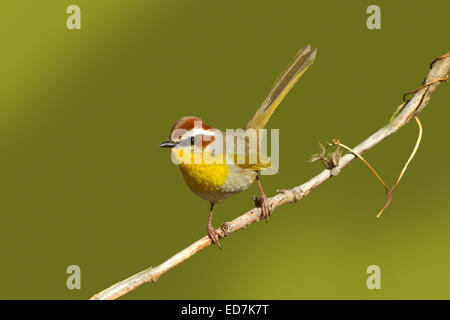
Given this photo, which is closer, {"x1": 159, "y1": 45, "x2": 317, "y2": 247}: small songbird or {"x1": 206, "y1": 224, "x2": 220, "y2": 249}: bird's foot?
{"x1": 159, "y1": 45, "x2": 317, "y2": 247}: small songbird

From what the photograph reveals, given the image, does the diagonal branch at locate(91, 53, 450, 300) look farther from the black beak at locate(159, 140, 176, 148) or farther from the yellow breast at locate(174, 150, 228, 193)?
the black beak at locate(159, 140, 176, 148)

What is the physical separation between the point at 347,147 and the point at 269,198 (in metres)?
0.58

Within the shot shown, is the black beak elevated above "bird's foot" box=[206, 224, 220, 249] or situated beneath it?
elevated above

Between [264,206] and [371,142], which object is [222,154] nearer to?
[264,206]

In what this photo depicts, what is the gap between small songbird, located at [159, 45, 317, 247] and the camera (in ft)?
9.02

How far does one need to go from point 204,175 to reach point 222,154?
0.20 m

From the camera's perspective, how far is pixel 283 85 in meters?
3.13

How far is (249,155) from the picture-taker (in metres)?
3.13

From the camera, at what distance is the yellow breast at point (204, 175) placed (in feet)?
9.31

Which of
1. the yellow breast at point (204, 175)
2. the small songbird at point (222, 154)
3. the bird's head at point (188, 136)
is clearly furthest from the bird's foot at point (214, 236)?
the bird's head at point (188, 136)

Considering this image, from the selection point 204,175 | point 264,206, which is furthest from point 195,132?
point 264,206

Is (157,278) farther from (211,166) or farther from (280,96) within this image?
(280,96)

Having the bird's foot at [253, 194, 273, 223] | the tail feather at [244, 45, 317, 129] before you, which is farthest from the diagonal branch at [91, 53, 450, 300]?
the tail feather at [244, 45, 317, 129]

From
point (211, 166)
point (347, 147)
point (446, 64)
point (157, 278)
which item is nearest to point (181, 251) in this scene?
point (157, 278)
